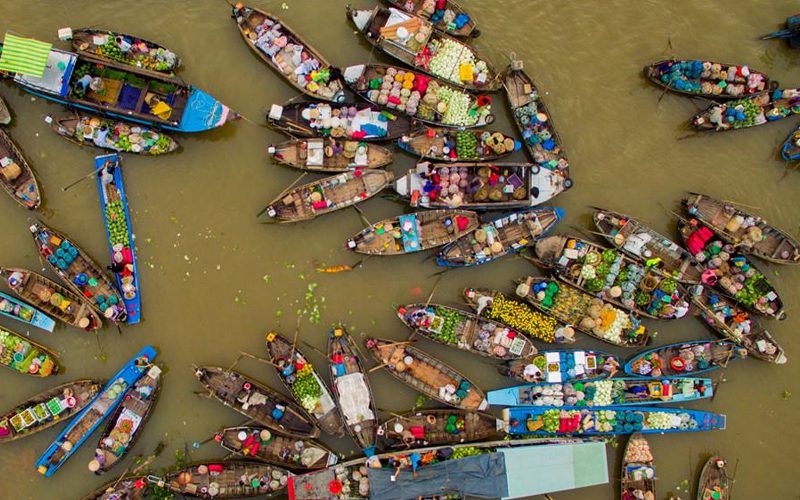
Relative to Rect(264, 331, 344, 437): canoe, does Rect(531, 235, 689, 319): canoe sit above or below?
above

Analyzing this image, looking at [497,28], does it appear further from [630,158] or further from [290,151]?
[290,151]

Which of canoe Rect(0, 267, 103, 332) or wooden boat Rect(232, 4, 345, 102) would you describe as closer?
canoe Rect(0, 267, 103, 332)

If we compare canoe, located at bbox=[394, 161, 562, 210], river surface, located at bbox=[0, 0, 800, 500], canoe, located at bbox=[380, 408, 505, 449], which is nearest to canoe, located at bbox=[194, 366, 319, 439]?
river surface, located at bbox=[0, 0, 800, 500]

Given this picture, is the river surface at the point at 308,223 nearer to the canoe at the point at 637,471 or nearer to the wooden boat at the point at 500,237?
the canoe at the point at 637,471

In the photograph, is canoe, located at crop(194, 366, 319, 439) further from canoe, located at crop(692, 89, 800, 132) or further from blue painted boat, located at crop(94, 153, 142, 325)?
canoe, located at crop(692, 89, 800, 132)

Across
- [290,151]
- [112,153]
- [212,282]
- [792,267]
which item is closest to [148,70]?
[112,153]

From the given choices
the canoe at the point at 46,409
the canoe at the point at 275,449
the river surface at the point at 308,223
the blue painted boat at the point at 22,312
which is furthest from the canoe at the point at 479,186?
the blue painted boat at the point at 22,312
